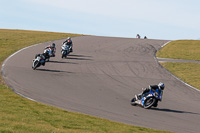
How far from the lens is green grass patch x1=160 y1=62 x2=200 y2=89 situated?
1025 inches

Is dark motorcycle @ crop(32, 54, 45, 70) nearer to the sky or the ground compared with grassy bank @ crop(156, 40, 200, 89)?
nearer to the ground

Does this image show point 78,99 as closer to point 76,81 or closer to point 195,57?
point 76,81

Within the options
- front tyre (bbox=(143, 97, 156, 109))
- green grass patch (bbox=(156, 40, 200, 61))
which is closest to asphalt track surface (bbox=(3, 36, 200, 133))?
front tyre (bbox=(143, 97, 156, 109))

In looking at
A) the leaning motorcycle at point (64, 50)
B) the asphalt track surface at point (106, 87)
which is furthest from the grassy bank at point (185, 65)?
the leaning motorcycle at point (64, 50)

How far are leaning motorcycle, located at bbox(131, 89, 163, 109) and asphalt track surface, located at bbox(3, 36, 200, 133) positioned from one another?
40 cm

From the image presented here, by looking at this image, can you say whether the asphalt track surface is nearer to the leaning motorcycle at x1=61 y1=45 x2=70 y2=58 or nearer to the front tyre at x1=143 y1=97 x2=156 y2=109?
the front tyre at x1=143 y1=97 x2=156 y2=109

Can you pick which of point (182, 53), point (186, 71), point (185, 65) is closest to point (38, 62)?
point (186, 71)

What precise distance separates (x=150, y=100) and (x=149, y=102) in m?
0.13

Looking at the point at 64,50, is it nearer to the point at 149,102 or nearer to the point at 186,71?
the point at 186,71

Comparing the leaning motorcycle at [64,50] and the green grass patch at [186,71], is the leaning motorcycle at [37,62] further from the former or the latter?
the green grass patch at [186,71]

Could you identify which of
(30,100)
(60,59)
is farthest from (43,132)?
(60,59)

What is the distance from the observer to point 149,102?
53.8 feet

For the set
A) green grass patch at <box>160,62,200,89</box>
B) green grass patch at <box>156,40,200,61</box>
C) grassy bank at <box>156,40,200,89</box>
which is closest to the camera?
green grass patch at <box>160,62,200,89</box>

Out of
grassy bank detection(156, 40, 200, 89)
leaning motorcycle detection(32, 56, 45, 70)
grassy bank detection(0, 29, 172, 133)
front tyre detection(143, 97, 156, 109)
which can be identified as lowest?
grassy bank detection(0, 29, 172, 133)
